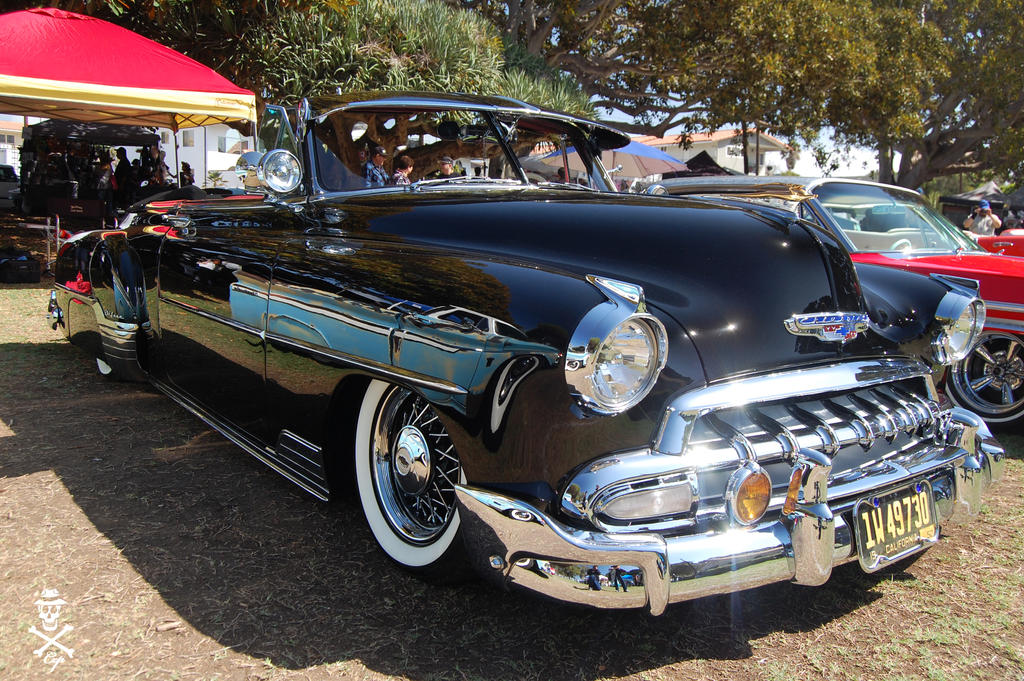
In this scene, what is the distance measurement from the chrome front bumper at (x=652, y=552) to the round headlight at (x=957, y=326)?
41.0 inches

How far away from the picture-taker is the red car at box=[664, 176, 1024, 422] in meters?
4.20

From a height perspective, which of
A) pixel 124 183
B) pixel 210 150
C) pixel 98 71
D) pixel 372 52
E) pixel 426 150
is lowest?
pixel 426 150

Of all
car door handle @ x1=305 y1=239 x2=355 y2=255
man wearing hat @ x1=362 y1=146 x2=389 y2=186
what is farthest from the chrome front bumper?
man wearing hat @ x1=362 y1=146 x2=389 y2=186

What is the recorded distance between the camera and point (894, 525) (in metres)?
2.09

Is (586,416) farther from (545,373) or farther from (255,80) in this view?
(255,80)

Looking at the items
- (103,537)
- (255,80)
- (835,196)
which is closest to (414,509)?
(103,537)

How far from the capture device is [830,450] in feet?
6.53

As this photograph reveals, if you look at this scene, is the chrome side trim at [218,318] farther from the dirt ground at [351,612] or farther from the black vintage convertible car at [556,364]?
the dirt ground at [351,612]

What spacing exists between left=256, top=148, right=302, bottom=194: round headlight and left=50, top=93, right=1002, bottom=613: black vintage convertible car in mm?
11

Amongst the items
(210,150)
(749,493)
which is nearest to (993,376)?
(749,493)

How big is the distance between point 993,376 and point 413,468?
362 cm

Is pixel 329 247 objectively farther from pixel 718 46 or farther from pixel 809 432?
pixel 718 46

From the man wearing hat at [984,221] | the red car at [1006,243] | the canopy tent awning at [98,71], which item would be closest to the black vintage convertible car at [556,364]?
the canopy tent awning at [98,71]

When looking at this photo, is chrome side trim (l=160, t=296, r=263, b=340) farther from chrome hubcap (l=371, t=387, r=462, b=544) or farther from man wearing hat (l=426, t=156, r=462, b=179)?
man wearing hat (l=426, t=156, r=462, b=179)
